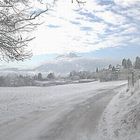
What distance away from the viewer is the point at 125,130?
1279 centimetres

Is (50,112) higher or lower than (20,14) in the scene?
lower

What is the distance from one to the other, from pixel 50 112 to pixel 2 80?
127 feet

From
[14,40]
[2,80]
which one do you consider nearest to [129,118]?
[14,40]

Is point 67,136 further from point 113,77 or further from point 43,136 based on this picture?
point 113,77

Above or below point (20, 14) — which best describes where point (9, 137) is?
below

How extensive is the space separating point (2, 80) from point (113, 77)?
4340cm

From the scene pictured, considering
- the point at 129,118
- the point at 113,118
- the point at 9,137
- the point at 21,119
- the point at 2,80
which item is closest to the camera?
the point at 9,137

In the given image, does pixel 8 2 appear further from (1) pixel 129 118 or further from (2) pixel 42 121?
(1) pixel 129 118

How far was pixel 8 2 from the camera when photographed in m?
17.7

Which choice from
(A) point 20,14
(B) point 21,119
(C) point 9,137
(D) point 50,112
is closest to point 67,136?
(C) point 9,137

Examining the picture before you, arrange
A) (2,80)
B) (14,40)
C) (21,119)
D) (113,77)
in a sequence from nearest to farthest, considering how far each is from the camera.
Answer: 1. (21,119)
2. (14,40)
3. (2,80)
4. (113,77)

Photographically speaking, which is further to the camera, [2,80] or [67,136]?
[2,80]

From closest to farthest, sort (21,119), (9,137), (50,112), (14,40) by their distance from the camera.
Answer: (9,137)
(21,119)
(14,40)
(50,112)

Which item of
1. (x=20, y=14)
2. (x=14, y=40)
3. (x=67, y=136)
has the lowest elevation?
(x=67, y=136)
